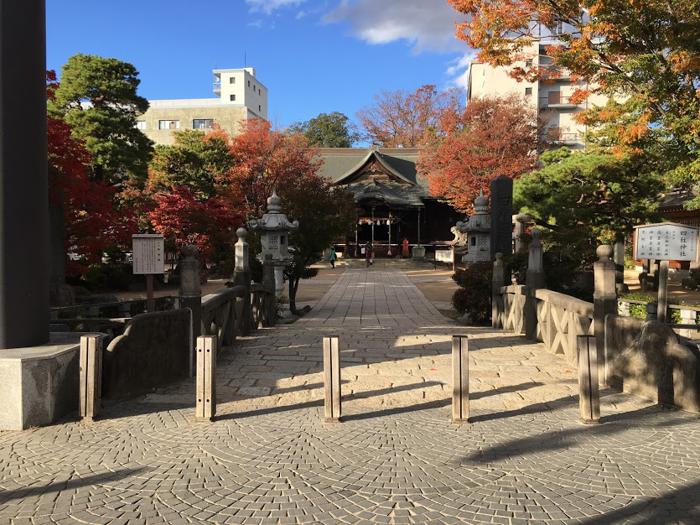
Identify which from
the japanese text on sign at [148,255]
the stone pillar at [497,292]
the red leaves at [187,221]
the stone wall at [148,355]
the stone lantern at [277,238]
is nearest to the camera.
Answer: the stone wall at [148,355]

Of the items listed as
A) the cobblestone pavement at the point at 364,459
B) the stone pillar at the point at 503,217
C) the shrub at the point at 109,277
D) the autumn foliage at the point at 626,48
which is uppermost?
the autumn foliage at the point at 626,48

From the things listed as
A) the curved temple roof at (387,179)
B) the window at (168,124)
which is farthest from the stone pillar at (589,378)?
the window at (168,124)

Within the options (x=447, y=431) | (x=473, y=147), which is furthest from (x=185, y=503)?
(x=473, y=147)

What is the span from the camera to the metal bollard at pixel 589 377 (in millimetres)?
4562

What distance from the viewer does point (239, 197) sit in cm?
2520

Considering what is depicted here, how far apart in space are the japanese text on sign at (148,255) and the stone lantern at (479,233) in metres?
9.31

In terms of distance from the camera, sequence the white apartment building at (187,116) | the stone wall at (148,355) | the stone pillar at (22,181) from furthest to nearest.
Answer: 1. the white apartment building at (187,116)
2. the stone wall at (148,355)
3. the stone pillar at (22,181)

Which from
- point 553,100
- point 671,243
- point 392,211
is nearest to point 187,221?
point 671,243

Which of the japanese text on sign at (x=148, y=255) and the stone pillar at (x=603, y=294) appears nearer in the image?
the stone pillar at (x=603, y=294)

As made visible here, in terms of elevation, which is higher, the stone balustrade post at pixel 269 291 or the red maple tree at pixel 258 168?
the red maple tree at pixel 258 168

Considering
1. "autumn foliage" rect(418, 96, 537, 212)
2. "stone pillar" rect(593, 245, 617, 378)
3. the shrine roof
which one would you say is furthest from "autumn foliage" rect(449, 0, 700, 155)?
the shrine roof

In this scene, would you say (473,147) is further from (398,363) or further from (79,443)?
(79,443)

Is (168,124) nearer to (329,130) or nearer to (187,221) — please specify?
(329,130)

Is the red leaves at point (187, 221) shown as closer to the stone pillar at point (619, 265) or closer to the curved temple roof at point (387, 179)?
the curved temple roof at point (387, 179)
